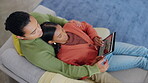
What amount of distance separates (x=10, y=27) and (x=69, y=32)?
0.46m

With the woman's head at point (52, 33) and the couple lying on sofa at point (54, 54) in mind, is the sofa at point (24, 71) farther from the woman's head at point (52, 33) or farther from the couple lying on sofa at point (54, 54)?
the woman's head at point (52, 33)

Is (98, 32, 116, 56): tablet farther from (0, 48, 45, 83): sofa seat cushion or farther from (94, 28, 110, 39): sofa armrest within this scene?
(0, 48, 45, 83): sofa seat cushion

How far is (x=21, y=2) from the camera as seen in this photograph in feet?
8.27

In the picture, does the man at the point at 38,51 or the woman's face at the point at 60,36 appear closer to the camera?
the man at the point at 38,51

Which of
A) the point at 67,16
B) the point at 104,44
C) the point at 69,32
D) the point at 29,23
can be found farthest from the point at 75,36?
the point at 67,16

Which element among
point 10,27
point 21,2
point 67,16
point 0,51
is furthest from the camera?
point 21,2

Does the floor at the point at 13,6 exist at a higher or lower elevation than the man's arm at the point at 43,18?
lower

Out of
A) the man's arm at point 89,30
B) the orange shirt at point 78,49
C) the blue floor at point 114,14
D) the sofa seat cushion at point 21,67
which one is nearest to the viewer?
the sofa seat cushion at point 21,67

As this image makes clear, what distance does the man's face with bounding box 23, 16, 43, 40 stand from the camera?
3.82 feet

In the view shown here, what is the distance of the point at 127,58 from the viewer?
148cm

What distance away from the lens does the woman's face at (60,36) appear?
131 cm

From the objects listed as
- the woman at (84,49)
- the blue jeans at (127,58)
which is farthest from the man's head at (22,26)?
the blue jeans at (127,58)

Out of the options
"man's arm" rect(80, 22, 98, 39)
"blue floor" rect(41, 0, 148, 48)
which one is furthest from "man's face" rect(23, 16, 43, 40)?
"blue floor" rect(41, 0, 148, 48)

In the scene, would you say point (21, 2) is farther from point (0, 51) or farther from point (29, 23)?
point (29, 23)
